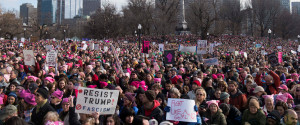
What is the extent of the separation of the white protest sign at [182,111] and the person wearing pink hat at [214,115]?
16.1 inches

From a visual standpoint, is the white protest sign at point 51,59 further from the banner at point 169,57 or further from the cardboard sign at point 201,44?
the cardboard sign at point 201,44

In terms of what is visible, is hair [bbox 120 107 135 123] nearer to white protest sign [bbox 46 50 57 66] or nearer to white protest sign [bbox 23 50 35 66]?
white protest sign [bbox 46 50 57 66]

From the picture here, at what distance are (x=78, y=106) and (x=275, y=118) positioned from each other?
311cm

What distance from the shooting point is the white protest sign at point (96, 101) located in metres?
4.83

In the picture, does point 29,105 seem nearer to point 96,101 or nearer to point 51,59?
point 96,101

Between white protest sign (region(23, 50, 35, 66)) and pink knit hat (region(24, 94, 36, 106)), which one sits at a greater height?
white protest sign (region(23, 50, 35, 66))

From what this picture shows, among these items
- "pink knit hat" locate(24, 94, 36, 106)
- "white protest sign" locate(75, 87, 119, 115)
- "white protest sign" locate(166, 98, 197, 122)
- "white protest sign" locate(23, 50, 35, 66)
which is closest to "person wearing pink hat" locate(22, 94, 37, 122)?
"pink knit hat" locate(24, 94, 36, 106)

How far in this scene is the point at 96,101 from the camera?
4.85m

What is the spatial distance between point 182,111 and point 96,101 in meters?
1.37

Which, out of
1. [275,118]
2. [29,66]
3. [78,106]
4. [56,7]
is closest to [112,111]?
[78,106]

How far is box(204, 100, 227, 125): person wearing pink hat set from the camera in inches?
199

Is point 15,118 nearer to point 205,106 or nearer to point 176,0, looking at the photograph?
point 205,106

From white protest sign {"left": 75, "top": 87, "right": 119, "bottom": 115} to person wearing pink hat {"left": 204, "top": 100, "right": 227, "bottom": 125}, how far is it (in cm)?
161

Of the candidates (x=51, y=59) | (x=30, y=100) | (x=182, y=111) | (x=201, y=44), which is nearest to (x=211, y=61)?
(x=201, y=44)
